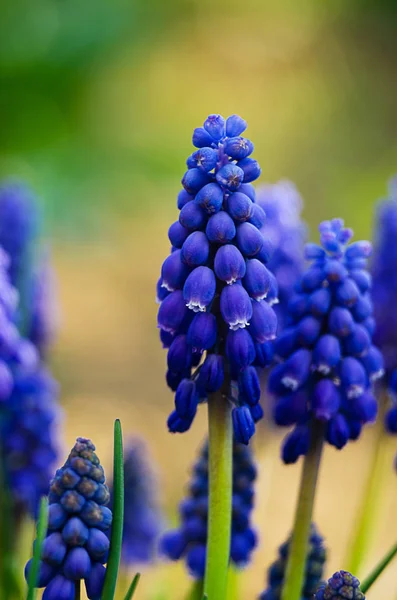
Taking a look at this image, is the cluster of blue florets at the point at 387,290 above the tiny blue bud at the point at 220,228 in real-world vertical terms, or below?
above

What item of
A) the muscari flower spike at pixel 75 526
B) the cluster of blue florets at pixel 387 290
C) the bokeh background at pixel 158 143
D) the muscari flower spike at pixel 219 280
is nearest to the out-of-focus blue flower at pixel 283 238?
the cluster of blue florets at pixel 387 290

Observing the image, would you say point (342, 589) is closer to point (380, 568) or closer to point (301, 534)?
point (380, 568)

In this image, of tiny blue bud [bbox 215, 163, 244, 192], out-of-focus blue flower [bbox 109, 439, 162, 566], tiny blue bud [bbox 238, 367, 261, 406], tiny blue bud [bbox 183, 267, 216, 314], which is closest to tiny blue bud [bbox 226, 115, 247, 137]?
tiny blue bud [bbox 215, 163, 244, 192]

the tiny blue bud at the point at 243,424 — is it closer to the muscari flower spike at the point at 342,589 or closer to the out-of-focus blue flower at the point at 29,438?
the muscari flower spike at the point at 342,589

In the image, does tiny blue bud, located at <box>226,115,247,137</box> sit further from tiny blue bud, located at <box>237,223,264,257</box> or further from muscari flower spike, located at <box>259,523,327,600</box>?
muscari flower spike, located at <box>259,523,327,600</box>

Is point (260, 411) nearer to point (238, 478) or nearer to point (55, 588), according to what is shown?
point (238, 478)

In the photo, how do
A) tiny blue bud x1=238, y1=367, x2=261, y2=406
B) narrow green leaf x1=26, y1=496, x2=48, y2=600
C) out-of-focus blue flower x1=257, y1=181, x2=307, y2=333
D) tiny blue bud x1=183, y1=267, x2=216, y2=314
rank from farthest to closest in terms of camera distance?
1. out-of-focus blue flower x1=257, y1=181, x2=307, y2=333
2. tiny blue bud x1=238, y1=367, x2=261, y2=406
3. tiny blue bud x1=183, y1=267, x2=216, y2=314
4. narrow green leaf x1=26, y1=496, x2=48, y2=600
